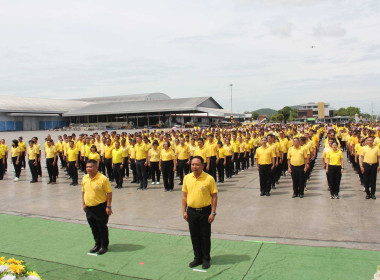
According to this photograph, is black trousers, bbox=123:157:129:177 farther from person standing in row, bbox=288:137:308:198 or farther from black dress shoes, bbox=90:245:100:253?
black dress shoes, bbox=90:245:100:253

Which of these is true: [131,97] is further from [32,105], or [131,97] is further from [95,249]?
[95,249]

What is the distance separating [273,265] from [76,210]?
538 cm

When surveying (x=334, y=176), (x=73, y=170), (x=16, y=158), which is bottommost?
(x=73, y=170)

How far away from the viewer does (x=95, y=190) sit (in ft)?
18.9

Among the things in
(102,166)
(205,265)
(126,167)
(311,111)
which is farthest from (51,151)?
(311,111)

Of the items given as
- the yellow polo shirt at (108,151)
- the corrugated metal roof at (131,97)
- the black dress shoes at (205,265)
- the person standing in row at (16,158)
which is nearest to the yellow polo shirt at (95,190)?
the black dress shoes at (205,265)

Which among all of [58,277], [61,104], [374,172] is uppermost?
[61,104]

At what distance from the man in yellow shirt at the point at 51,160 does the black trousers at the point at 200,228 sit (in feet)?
30.1

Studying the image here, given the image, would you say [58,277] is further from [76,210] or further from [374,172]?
[374,172]

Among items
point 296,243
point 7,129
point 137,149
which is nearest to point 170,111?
point 7,129

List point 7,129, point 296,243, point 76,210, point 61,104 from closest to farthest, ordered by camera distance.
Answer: point 296,243 → point 76,210 → point 7,129 → point 61,104

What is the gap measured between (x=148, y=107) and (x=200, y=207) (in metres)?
66.3

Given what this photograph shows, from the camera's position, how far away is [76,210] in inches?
345

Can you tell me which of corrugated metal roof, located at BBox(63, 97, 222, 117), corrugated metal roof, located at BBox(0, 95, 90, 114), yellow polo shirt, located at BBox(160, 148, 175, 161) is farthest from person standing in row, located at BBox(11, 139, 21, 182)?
corrugated metal roof, located at BBox(0, 95, 90, 114)
